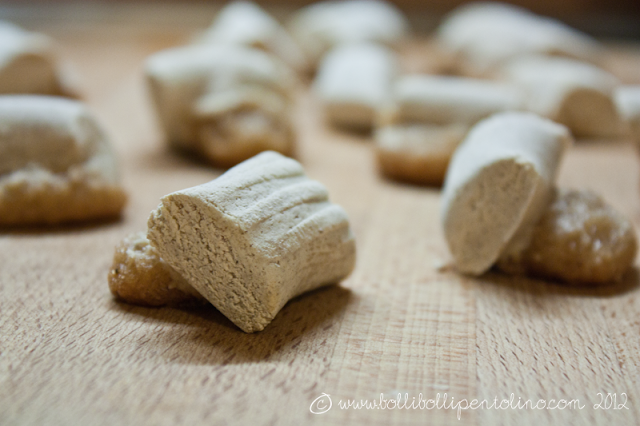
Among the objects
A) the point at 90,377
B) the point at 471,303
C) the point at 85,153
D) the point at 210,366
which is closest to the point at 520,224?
the point at 471,303

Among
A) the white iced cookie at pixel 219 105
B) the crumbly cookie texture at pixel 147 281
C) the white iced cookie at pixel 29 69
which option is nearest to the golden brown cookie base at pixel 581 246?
the crumbly cookie texture at pixel 147 281

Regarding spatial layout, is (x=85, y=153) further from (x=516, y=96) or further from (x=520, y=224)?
(x=516, y=96)

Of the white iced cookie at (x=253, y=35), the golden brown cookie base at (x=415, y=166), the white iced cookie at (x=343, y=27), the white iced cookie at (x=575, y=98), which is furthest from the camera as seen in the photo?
the white iced cookie at (x=343, y=27)

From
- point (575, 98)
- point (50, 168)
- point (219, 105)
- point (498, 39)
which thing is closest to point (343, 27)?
point (498, 39)

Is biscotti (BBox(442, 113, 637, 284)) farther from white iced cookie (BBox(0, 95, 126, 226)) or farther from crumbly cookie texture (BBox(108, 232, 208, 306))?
white iced cookie (BBox(0, 95, 126, 226))

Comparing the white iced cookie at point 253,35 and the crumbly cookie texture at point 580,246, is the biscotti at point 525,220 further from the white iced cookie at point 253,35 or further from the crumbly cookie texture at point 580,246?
the white iced cookie at point 253,35

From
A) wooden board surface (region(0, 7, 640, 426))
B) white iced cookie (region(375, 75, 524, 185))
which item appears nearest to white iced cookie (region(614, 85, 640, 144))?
white iced cookie (region(375, 75, 524, 185))
